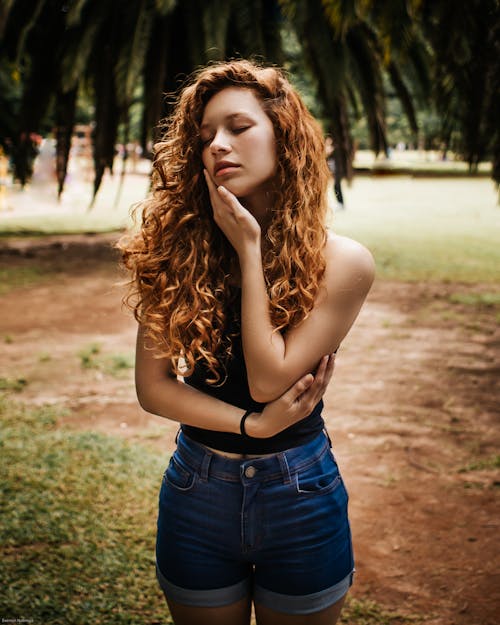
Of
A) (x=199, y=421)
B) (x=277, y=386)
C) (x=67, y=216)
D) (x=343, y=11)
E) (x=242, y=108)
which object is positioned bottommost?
(x=67, y=216)

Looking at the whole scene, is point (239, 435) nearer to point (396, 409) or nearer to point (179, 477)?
point (179, 477)

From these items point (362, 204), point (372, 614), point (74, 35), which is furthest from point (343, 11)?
point (362, 204)

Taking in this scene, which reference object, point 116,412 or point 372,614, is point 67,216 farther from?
point 372,614

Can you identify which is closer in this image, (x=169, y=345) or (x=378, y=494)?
(x=169, y=345)

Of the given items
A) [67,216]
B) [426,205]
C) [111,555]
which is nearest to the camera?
[111,555]

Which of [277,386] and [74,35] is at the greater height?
[74,35]

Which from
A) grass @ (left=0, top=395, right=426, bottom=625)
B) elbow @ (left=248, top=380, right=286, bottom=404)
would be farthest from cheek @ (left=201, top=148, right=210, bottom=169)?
grass @ (left=0, top=395, right=426, bottom=625)

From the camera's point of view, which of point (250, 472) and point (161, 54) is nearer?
point (250, 472)

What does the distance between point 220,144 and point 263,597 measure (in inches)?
45.0

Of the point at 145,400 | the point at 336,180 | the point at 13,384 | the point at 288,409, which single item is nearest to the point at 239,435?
the point at 288,409

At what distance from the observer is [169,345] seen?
66.4 inches

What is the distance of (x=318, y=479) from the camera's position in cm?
166

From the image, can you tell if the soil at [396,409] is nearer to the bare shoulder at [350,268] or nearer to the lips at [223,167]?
the lips at [223,167]

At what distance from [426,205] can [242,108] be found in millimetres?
19286
